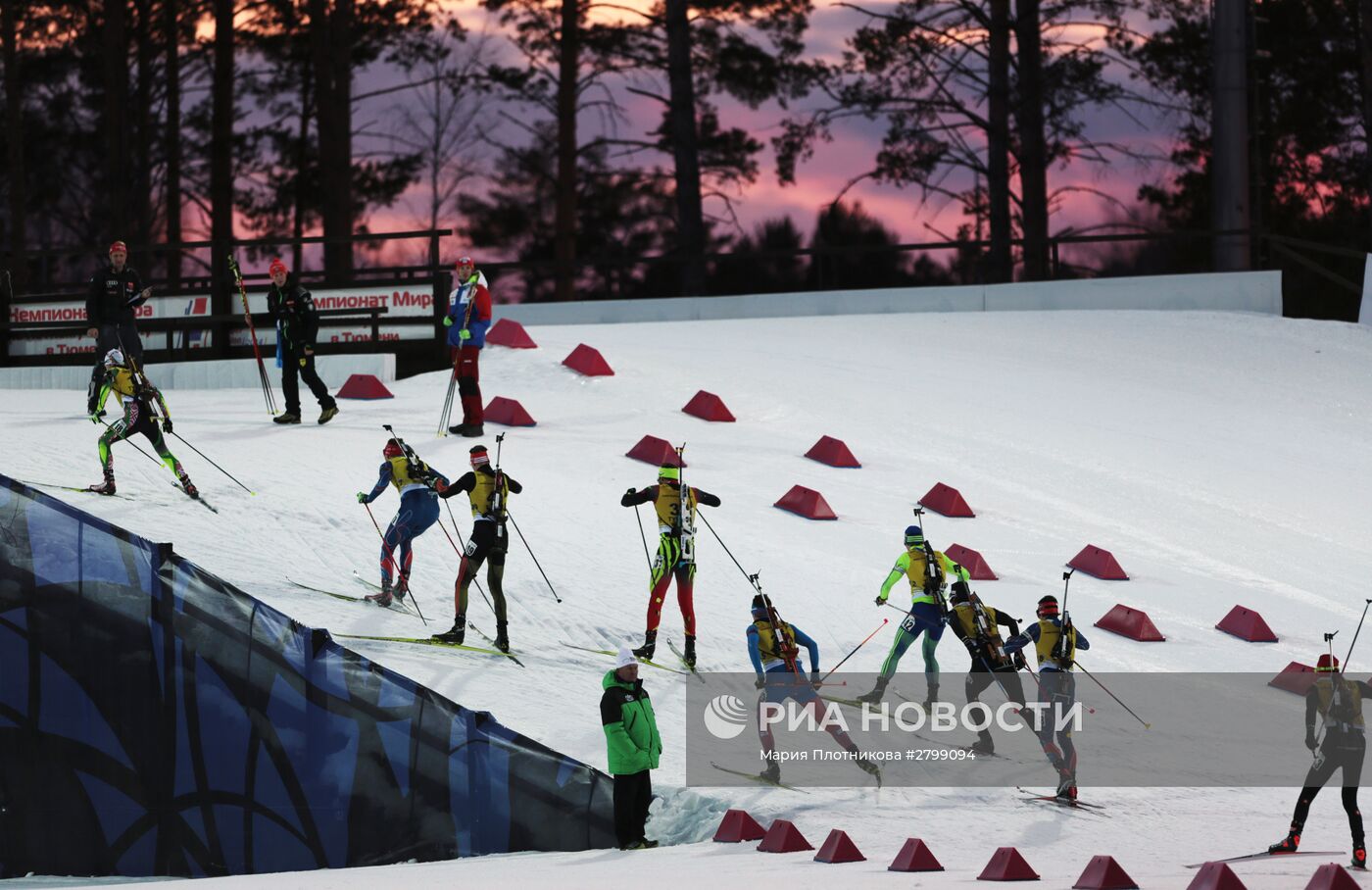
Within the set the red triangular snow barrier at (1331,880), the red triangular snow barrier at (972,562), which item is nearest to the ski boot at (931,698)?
the red triangular snow barrier at (972,562)

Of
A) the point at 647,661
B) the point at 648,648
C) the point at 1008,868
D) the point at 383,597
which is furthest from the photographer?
the point at 383,597

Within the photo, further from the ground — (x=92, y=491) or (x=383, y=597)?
(x=92, y=491)

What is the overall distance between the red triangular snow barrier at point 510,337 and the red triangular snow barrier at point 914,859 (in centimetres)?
1678

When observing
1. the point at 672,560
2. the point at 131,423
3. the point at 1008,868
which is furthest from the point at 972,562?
the point at 131,423

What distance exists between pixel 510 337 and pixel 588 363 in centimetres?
189

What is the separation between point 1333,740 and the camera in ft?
38.2

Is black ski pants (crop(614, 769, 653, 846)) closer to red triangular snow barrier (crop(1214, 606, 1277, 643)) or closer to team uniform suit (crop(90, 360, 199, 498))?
team uniform suit (crop(90, 360, 199, 498))

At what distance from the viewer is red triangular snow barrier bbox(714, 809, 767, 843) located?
36.1ft

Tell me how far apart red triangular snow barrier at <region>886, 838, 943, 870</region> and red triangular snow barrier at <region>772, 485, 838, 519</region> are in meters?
9.14

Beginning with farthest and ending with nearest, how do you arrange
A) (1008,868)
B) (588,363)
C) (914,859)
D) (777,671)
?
(588,363)
(777,671)
(914,859)
(1008,868)

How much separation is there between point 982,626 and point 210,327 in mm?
16272

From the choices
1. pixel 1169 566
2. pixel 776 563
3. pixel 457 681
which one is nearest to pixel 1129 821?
pixel 457 681

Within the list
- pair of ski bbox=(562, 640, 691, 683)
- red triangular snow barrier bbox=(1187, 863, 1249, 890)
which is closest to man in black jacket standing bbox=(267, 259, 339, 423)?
pair of ski bbox=(562, 640, 691, 683)

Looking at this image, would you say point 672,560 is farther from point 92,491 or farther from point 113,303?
point 113,303
